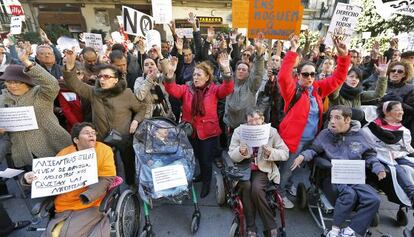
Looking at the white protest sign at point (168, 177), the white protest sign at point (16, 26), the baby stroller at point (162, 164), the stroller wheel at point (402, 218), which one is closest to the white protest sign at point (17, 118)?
the baby stroller at point (162, 164)

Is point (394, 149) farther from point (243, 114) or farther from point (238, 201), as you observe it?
point (238, 201)

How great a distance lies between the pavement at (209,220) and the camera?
3041mm

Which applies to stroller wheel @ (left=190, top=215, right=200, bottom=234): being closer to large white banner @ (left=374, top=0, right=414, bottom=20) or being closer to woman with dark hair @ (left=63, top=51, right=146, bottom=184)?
woman with dark hair @ (left=63, top=51, right=146, bottom=184)

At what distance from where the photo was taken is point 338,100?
3.73 meters

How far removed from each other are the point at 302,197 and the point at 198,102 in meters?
1.88

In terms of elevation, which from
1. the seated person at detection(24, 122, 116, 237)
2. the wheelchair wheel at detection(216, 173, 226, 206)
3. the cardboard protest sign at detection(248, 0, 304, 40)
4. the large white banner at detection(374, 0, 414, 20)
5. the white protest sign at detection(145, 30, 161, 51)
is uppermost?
the large white banner at detection(374, 0, 414, 20)

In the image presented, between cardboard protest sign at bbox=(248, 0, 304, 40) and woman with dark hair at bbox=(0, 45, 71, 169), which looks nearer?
woman with dark hair at bbox=(0, 45, 71, 169)

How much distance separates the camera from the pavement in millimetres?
3041

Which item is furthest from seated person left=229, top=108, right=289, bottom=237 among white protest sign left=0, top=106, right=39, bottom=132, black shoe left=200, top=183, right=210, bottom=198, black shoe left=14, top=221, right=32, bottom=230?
black shoe left=14, top=221, right=32, bottom=230

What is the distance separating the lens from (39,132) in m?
2.91

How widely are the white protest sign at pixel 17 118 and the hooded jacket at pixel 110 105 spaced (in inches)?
21.8

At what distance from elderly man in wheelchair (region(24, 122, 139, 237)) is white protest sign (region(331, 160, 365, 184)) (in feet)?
7.31

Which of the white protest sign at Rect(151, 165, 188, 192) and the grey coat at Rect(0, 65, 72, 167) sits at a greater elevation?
the grey coat at Rect(0, 65, 72, 167)

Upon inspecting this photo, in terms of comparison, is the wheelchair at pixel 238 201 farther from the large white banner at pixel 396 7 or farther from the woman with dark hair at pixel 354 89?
the large white banner at pixel 396 7
